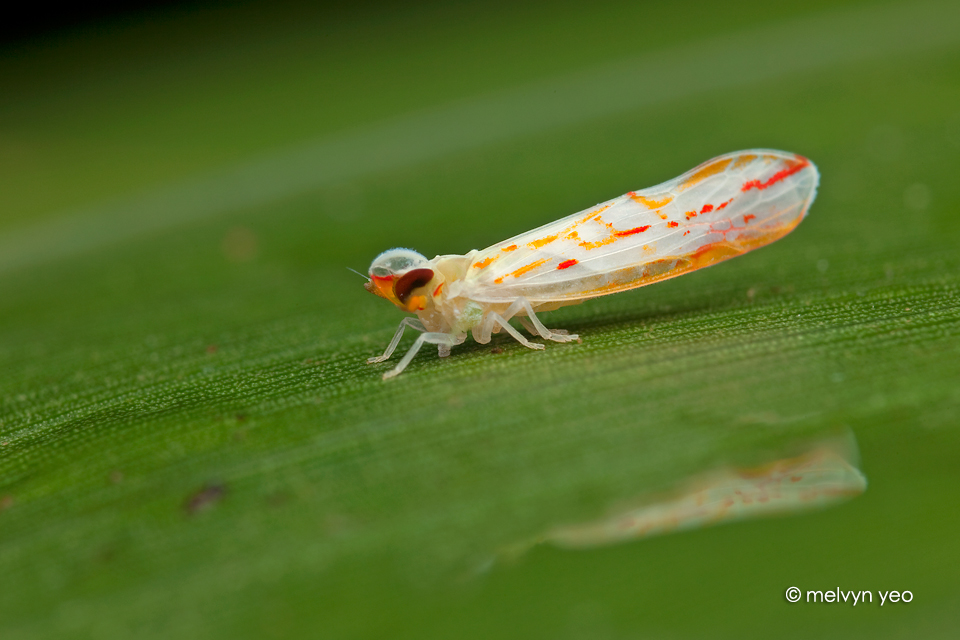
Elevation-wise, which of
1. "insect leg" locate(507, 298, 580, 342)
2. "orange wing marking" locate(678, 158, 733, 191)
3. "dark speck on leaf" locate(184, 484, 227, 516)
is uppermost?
"orange wing marking" locate(678, 158, 733, 191)

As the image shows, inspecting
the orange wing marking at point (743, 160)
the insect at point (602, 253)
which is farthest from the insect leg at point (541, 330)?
the orange wing marking at point (743, 160)

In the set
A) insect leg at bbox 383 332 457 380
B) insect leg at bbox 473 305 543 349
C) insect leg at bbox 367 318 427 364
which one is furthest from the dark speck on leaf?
insect leg at bbox 473 305 543 349

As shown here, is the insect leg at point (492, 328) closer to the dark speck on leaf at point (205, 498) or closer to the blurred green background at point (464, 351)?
the blurred green background at point (464, 351)

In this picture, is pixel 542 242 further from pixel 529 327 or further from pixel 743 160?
pixel 743 160

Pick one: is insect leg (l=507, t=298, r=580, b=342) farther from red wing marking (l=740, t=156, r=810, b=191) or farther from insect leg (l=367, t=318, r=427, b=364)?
red wing marking (l=740, t=156, r=810, b=191)

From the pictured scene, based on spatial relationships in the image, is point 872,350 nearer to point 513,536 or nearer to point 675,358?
point 675,358

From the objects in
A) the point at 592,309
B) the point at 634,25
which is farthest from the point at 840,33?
the point at 592,309
